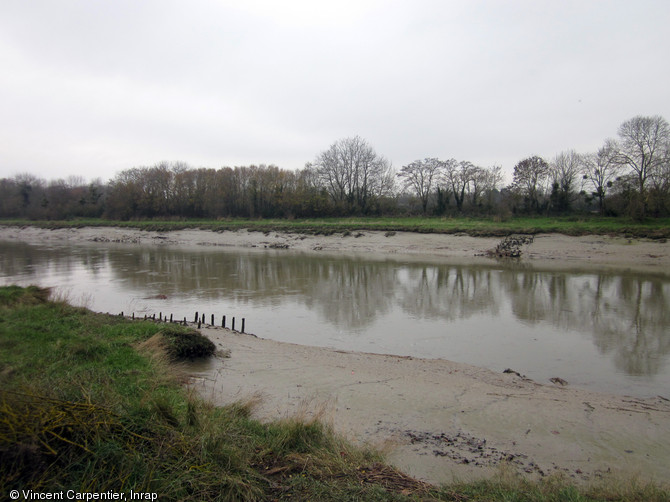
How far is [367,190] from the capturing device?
184 feet

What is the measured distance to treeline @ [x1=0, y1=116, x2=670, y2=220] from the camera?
113 feet

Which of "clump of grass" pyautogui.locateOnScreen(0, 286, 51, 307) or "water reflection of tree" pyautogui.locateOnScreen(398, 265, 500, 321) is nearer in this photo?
"clump of grass" pyautogui.locateOnScreen(0, 286, 51, 307)

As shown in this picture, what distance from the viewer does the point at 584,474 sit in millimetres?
4676

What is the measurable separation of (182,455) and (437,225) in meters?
37.8

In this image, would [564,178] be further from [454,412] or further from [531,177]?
[454,412]

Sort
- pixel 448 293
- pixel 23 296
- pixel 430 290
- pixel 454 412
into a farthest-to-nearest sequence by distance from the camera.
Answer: pixel 430 290 < pixel 448 293 < pixel 23 296 < pixel 454 412

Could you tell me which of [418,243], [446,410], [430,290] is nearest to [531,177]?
[418,243]

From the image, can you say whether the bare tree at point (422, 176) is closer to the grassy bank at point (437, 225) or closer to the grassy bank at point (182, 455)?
the grassy bank at point (437, 225)

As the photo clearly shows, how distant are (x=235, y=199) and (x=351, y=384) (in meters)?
54.9

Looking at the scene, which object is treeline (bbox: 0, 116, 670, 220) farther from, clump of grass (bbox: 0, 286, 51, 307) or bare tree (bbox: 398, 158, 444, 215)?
clump of grass (bbox: 0, 286, 51, 307)

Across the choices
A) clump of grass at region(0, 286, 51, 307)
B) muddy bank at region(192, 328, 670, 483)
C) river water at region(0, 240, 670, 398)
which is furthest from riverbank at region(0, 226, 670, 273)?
clump of grass at region(0, 286, 51, 307)

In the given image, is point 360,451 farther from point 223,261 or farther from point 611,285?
point 223,261

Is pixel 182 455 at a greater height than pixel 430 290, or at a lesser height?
greater

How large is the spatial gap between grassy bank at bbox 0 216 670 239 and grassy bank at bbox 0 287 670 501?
1272 inches
